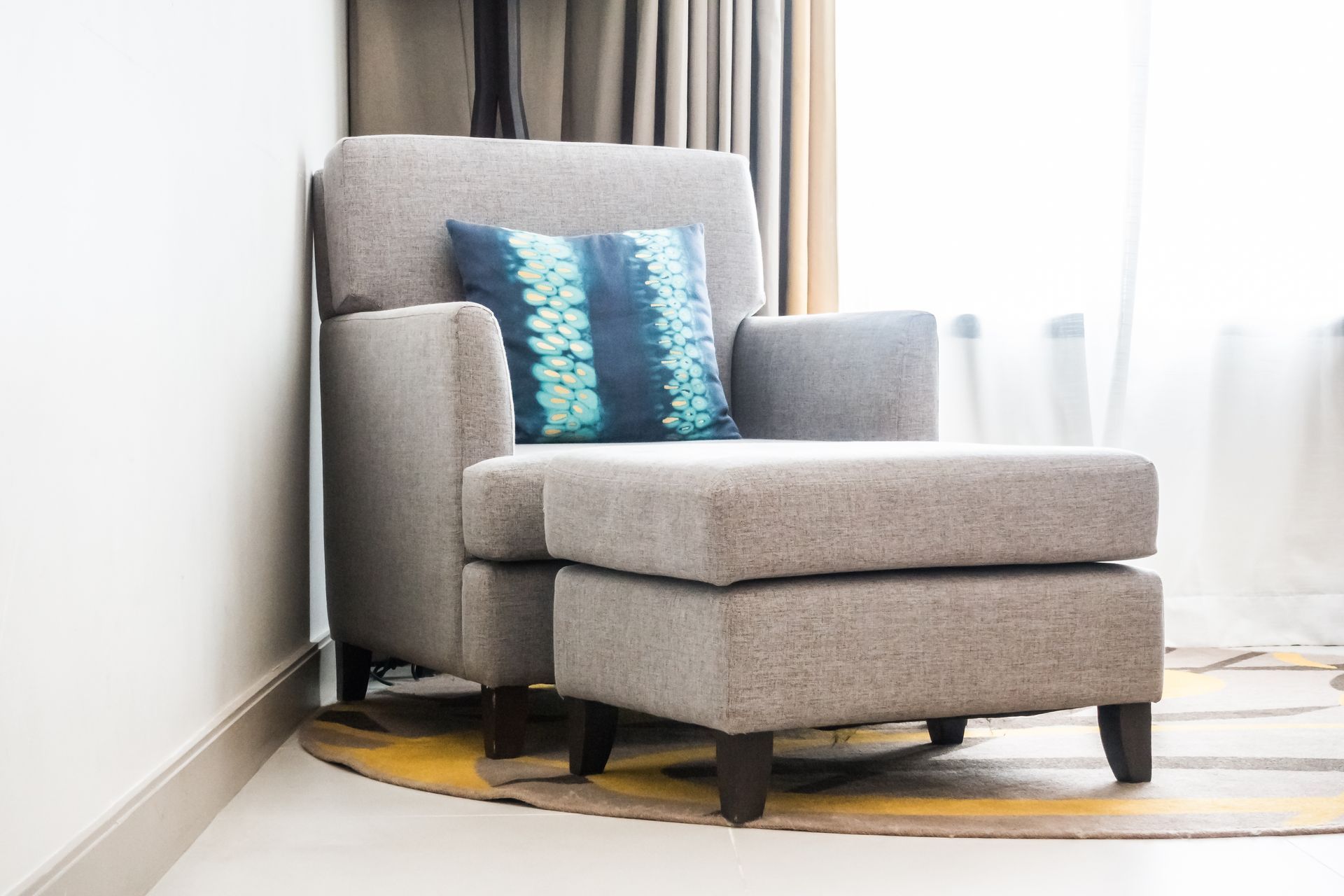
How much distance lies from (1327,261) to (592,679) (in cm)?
220

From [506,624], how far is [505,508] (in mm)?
157

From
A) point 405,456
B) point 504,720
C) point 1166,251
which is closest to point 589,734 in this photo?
point 504,720

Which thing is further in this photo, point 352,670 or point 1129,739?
point 352,670

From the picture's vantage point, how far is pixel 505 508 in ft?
5.61

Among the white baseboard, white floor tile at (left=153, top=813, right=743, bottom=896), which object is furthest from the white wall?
white floor tile at (left=153, top=813, right=743, bottom=896)

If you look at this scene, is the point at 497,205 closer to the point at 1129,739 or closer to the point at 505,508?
the point at 505,508

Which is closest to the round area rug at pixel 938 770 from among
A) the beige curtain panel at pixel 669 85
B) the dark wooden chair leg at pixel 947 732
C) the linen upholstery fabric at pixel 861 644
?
the dark wooden chair leg at pixel 947 732

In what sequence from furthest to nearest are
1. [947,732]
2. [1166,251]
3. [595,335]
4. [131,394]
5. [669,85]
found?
[1166,251], [669,85], [595,335], [947,732], [131,394]

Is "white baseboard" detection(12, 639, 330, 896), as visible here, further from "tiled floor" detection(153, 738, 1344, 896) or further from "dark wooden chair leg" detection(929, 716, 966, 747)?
"dark wooden chair leg" detection(929, 716, 966, 747)

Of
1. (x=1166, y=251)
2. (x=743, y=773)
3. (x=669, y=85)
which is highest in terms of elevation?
(x=669, y=85)

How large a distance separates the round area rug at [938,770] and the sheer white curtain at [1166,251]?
33.3 inches

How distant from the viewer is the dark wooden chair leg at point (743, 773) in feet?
4.72

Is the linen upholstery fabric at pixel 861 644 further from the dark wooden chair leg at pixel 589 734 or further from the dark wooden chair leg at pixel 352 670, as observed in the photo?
the dark wooden chair leg at pixel 352 670

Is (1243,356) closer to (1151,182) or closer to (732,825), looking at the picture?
(1151,182)
